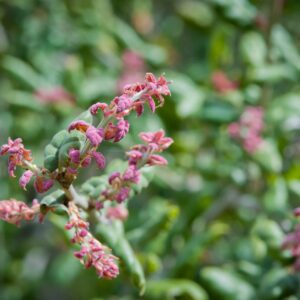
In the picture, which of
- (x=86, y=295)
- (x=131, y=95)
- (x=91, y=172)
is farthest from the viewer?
(x=91, y=172)

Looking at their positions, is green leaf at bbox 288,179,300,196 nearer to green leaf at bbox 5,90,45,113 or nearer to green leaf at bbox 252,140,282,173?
green leaf at bbox 252,140,282,173

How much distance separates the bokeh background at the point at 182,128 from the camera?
2.50 metres

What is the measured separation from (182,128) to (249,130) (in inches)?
28.7

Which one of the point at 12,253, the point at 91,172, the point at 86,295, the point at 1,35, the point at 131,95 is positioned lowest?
the point at 131,95

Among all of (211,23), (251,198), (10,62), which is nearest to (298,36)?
(211,23)

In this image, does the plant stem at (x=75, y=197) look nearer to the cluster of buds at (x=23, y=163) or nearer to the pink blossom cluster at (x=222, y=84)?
the cluster of buds at (x=23, y=163)

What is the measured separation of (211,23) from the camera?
387cm

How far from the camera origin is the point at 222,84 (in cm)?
→ 314

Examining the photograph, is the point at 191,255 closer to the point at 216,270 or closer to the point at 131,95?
the point at 216,270

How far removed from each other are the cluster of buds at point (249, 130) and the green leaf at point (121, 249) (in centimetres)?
79

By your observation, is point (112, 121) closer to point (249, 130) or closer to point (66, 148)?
point (66, 148)

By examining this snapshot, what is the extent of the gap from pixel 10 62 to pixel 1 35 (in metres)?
0.59

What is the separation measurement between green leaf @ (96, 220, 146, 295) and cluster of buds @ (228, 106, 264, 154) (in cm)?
79

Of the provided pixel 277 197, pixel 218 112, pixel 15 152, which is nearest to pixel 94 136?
pixel 15 152
